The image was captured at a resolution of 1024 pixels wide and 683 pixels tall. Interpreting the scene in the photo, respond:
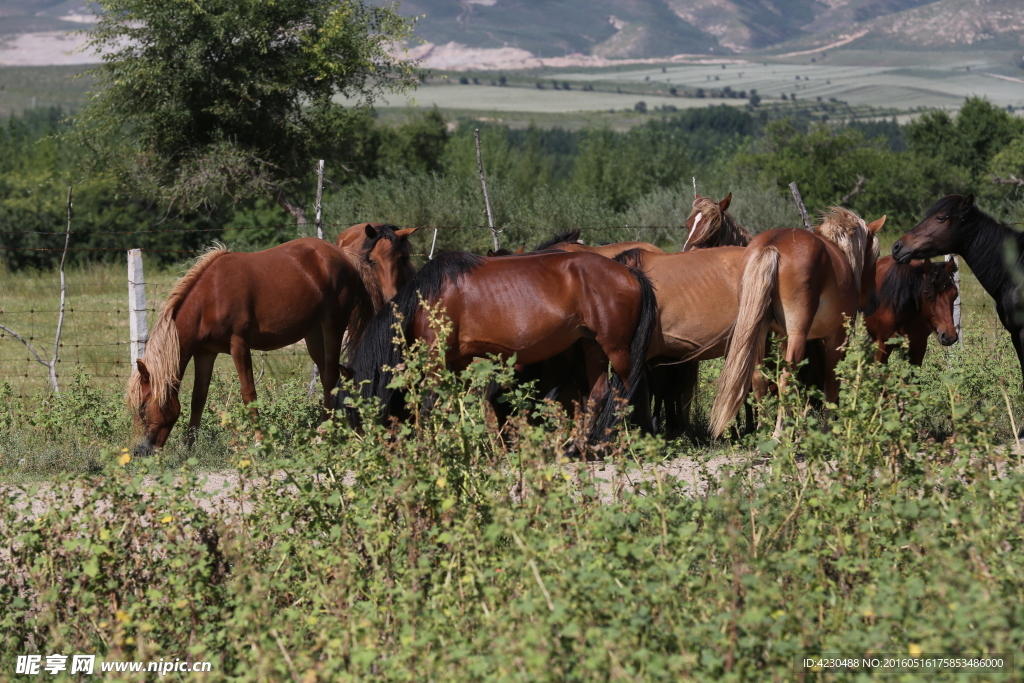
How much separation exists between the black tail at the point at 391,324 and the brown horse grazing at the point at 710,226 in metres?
2.41

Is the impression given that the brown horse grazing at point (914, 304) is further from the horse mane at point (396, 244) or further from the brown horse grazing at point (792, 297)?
the horse mane at point (396, 244)

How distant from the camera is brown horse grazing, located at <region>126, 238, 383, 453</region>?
22.2 ft

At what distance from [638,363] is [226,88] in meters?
20.2

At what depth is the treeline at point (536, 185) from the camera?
21578 millimetres

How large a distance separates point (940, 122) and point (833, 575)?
49.0 meters

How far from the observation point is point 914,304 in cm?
845

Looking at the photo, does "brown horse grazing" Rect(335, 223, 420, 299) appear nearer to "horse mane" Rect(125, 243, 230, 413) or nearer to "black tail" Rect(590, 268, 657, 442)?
"horse mane" Rect(125, 243, 230, 413)

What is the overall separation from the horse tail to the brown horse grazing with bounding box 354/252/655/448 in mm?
566

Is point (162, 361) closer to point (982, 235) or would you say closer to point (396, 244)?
point (396, 244)

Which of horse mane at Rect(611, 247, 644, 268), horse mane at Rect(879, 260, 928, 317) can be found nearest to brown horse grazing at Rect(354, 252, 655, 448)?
horse mane at Rect(611, 247, 644, 268)

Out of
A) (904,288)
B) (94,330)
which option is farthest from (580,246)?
(94,330)

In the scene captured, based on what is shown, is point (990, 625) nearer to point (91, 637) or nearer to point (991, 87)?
point (91, 637)

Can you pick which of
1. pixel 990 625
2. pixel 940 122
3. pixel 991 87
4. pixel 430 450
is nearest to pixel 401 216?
pixel 430 450

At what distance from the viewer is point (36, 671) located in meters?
3.77
